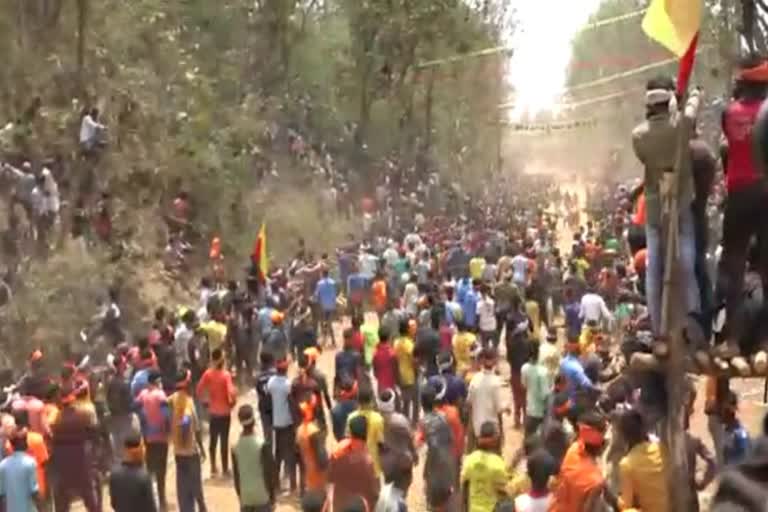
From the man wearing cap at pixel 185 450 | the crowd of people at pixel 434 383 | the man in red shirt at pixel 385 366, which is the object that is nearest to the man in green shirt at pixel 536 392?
the crowd of people at pixel 434 383

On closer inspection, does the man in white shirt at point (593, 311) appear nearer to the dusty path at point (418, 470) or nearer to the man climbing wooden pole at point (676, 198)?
the dusty path at point (418, 470)

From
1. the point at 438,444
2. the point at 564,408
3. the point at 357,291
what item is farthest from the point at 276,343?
the point at 357,291

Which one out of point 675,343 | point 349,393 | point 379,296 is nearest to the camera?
point 675,343

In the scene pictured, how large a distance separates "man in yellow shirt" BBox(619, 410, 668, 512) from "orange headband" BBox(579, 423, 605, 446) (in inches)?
19.1

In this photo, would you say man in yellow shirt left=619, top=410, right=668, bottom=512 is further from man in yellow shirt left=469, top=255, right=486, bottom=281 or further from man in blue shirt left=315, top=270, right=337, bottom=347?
man in yellow shirt left=469, top=255, right=486, bottom=281

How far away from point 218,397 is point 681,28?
910cm

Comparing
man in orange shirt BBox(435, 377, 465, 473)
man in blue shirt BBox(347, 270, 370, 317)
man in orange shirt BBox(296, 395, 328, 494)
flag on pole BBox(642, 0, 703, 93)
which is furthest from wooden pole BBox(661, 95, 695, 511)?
man in blue shirt BBox(347, 270, 370, 317)

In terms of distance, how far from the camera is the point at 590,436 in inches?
333

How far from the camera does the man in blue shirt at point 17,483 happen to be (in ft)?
35.6

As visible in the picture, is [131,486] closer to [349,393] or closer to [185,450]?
[185,450]

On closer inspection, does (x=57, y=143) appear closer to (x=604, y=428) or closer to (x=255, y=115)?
(x=255, y=115)

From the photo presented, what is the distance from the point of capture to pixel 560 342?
20984mm

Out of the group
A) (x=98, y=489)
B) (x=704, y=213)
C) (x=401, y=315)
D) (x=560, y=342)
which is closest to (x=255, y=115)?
(x=560, y=342)

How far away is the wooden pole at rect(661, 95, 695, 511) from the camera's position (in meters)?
5.43
